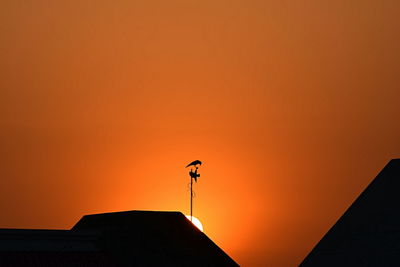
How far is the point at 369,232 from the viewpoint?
116 feet

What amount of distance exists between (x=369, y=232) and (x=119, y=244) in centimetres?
1374

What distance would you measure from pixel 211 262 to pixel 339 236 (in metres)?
10.0

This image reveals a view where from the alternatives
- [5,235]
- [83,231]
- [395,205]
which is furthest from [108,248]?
[395,205]

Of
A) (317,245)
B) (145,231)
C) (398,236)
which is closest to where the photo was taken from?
(398,236)

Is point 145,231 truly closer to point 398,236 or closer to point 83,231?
point 83,231

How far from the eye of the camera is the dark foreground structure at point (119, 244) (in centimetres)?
4047

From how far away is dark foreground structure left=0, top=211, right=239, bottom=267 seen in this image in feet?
133

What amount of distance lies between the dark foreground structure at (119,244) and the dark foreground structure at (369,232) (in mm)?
9318

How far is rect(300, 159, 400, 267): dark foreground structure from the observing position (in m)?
34.4

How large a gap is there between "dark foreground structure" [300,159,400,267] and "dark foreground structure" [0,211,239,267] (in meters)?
9.32

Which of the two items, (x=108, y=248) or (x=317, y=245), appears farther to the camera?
(x=108, y=248)

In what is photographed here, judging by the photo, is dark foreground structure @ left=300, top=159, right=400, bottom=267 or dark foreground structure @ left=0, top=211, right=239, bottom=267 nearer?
dark foreground structure @ left=300, top=159, right=400, bottom=267

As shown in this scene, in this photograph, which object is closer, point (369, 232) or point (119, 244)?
point (369, 232)

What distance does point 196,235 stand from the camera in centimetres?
4544
